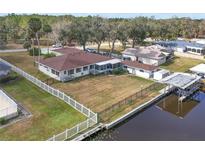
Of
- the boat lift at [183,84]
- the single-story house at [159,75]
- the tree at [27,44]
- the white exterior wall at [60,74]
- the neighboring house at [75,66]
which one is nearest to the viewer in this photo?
the boat lift at [183,84]

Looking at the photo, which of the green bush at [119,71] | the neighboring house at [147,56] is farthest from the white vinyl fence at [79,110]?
the neighboring house at [147,56]

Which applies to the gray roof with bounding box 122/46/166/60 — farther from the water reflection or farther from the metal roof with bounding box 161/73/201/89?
the water reflection

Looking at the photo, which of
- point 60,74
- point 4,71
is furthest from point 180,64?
point 4,71

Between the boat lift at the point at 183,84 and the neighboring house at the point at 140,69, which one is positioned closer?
the boat lift at the point at 183,84

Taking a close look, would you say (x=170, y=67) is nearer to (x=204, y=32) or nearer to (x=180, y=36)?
(x=180, y=36)

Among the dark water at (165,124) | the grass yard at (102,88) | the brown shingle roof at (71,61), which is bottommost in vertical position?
the dark water at (165,124)

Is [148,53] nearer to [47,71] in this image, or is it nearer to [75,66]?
[75,66]

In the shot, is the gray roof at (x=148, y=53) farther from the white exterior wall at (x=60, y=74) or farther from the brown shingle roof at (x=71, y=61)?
the white exterior wall at (x=60, y=74)
